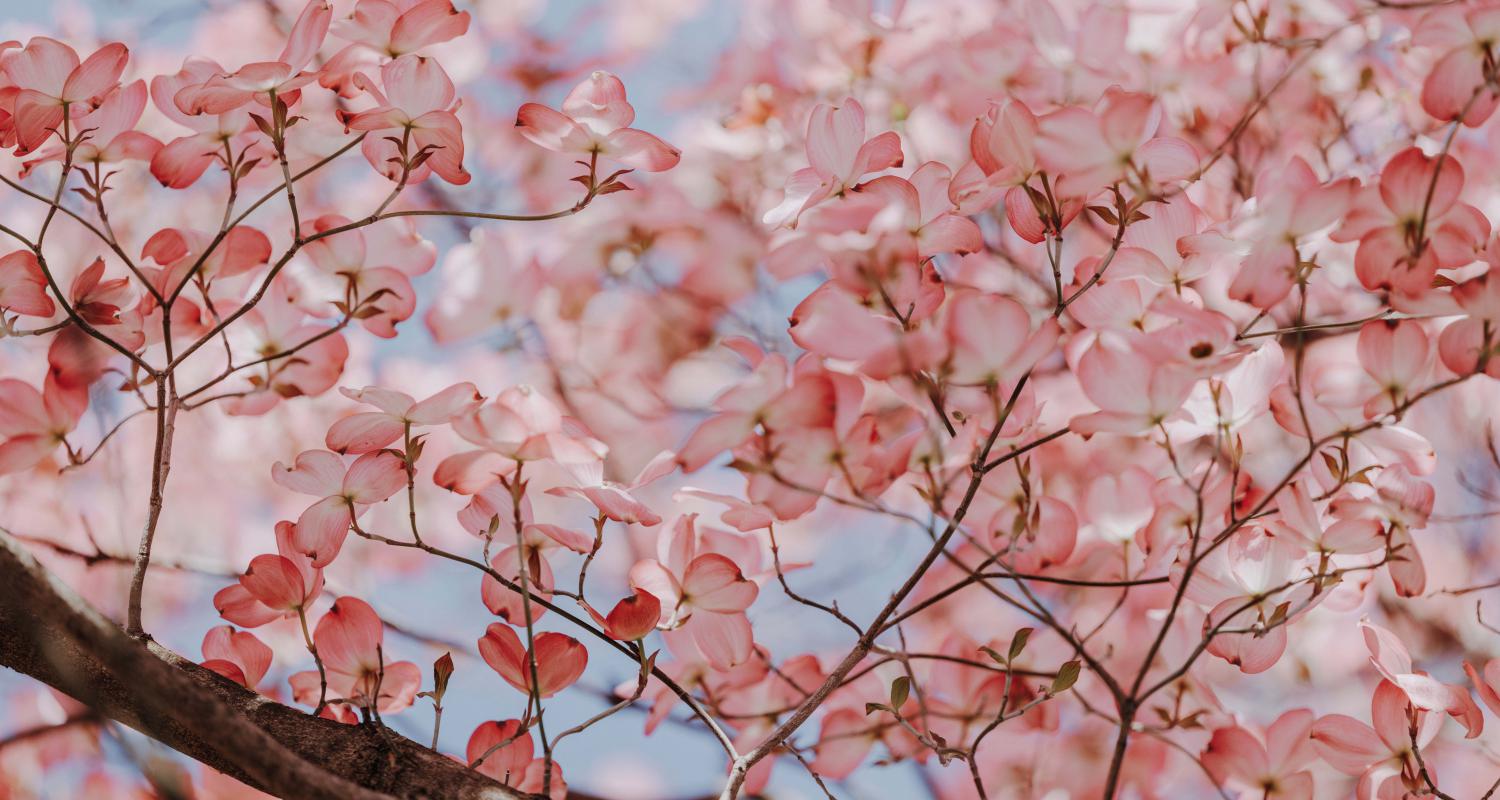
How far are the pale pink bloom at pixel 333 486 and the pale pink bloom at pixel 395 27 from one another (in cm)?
29

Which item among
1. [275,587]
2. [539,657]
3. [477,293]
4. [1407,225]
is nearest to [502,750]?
[539,657]

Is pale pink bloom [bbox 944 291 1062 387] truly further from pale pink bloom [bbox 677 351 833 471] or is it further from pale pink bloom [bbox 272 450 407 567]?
pale pink bloom [bbox 272 450 407 567]

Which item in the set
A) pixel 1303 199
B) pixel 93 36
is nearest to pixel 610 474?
pixel 1303 199

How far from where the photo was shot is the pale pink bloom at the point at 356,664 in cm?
87

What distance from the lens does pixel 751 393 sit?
2.13 ft

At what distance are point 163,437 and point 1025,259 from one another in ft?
5.02

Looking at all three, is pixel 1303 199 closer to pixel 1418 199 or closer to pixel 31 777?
pixel 1418 199

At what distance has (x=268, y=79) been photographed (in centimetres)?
78

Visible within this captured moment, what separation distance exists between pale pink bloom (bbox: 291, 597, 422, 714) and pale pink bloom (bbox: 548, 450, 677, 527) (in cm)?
24

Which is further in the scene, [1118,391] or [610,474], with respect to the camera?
[610,474]

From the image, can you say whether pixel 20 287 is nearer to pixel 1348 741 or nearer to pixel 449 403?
pixel 449 403

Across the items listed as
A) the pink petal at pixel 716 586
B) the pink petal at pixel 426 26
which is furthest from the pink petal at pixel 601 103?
the pink petal at pixel 716 586

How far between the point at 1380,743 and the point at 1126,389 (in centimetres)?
45

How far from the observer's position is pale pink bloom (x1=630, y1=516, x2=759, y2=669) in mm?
816
